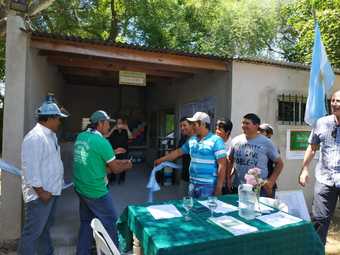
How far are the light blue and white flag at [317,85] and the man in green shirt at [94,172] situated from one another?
11.1 feet

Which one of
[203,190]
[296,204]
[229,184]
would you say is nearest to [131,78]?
[229,184]

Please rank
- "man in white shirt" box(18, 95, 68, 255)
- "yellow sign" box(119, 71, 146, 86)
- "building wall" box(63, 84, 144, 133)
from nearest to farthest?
"man in white shirt" box(18, 95, 68, 255)
"yellow sign" box(119, 71, 146, 86)
"building wall" box(63, 84, 144, 133)

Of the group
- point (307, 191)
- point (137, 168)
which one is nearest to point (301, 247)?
point (307, 191)

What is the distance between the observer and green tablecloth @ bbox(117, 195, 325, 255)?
1993mm

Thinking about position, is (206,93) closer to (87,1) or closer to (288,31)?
(87,1)

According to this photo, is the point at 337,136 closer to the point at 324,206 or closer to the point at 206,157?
the point at 324,206

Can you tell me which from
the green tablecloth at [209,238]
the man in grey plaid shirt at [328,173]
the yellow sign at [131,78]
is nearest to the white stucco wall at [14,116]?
the yellow sign at [131,78]

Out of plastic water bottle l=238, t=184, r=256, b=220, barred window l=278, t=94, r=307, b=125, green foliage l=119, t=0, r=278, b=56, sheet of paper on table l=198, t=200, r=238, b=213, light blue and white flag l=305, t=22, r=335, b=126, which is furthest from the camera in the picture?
green foliage l=119, t=0, r=278, b=56

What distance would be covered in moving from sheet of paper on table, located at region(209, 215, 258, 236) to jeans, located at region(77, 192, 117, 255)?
4.61 ft

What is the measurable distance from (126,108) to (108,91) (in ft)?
3.27

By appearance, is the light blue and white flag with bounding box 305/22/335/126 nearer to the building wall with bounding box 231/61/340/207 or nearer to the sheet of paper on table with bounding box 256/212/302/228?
the building wall with bounding box 231/61/340/207

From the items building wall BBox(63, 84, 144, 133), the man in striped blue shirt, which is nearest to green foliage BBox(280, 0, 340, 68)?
the man in striped blue shirt

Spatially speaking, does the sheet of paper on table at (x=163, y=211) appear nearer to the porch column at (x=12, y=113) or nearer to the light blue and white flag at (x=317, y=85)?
the porch column at (x=12, y=113)

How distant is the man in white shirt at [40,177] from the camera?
291cm
